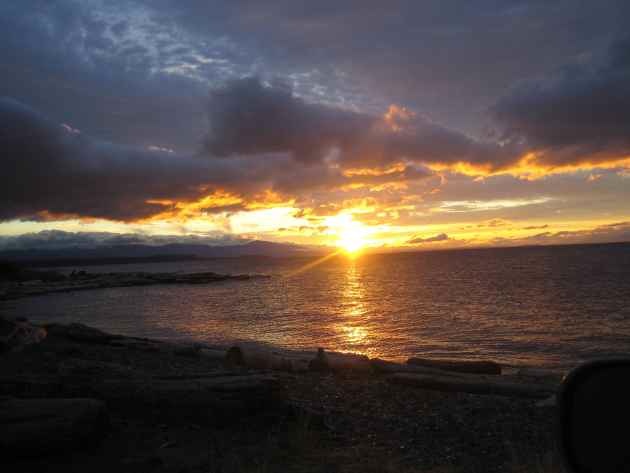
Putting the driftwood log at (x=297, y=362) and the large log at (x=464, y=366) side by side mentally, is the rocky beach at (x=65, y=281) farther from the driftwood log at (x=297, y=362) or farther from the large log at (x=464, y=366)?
the large log at (x=464, y=366)

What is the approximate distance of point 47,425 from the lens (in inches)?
242

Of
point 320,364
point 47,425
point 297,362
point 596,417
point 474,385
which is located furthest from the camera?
point 297,362

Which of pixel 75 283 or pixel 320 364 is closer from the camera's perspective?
pixel 320 364

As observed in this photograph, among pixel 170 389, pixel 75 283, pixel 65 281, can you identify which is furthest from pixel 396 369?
pixel 65 281

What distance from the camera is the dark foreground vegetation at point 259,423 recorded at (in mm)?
6230

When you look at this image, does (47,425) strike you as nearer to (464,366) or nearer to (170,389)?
(170,389)

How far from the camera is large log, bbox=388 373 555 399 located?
36.4 ft

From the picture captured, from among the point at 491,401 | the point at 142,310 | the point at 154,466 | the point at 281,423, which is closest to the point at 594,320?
the point at 491,401

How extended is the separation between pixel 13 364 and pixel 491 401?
1173cm

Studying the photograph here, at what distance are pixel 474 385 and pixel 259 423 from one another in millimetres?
Answer: 6188

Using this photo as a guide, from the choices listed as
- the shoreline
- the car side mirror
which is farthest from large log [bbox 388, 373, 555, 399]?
the shoreline

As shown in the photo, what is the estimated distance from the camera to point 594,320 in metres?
30.5

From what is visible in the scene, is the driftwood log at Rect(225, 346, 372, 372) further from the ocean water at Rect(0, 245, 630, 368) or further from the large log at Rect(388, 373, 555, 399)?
the ocean water at Rect(0, 245, 630, 368)

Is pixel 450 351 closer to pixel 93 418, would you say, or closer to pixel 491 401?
pixel 491 401
